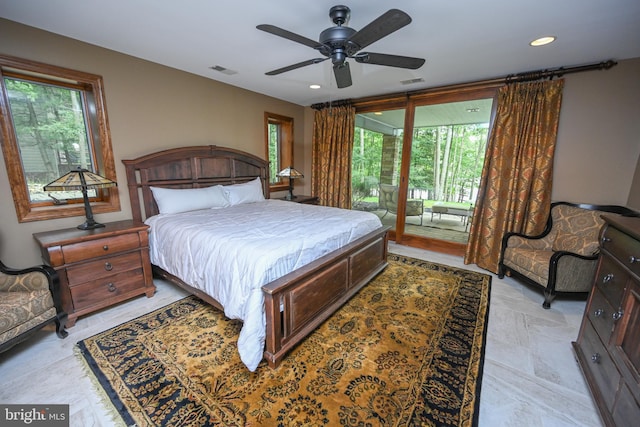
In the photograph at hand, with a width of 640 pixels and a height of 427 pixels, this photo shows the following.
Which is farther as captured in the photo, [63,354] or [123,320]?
[123,320]

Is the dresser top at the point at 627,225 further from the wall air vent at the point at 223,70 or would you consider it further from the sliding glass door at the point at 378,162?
the wall air vent at the point at 223,70

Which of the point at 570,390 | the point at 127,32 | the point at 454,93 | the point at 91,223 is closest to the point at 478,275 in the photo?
the point at 570,390

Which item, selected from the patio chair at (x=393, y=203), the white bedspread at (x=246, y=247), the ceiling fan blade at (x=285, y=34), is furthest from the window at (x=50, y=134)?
the patio chair at (x=393, y=203)

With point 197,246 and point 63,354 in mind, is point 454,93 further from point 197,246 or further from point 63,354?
point 63,354

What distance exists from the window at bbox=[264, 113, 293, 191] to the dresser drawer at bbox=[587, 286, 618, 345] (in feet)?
13.9

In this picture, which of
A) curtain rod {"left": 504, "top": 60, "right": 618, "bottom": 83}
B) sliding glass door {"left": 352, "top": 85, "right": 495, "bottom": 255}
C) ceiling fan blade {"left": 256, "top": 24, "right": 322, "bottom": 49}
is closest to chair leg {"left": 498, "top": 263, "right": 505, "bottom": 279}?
sliding glass door {"left": 352, "top": 85, "right": 495, "bottom": 255}

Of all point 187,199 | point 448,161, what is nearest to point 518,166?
point 448,161

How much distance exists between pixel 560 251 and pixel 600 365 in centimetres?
137

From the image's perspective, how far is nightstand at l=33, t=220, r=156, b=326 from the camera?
6.92ft

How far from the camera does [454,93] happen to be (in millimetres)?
3650

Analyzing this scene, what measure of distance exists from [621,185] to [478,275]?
5.73 feet

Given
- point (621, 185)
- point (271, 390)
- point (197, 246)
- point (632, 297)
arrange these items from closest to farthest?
point (632, 297)
point (271, 390)
point (197, 246)
point (621, 185)

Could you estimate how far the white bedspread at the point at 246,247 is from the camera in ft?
5.59

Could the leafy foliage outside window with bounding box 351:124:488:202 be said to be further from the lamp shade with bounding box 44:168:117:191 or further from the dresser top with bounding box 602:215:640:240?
the lamp shade with bounding box 44:168:117:191
